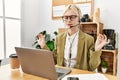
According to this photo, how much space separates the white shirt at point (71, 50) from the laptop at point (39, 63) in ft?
1.19

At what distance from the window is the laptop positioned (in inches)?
76.5

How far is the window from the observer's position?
282 cm

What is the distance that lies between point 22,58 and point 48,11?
7.99 feet

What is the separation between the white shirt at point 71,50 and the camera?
150 centimetres

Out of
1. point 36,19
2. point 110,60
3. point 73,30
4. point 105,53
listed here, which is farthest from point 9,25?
point 110,60

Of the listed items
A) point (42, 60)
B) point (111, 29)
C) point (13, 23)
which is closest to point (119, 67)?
point (111, 29)

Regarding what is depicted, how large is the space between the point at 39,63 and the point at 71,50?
604mm

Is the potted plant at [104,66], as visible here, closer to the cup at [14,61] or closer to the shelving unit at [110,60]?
the shelving unit at [110,60]

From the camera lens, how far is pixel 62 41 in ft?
5.28

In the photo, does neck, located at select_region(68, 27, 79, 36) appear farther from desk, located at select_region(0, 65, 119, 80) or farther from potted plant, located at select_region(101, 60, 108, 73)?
potted plant, located at select_region(101, 60, 108, 73)

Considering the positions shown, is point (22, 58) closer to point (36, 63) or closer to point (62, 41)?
point (36, 63)

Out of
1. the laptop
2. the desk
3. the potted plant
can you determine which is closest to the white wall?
the potted plant

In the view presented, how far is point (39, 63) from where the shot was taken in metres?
0.99

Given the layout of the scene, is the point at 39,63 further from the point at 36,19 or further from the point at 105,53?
the point at 36,19
